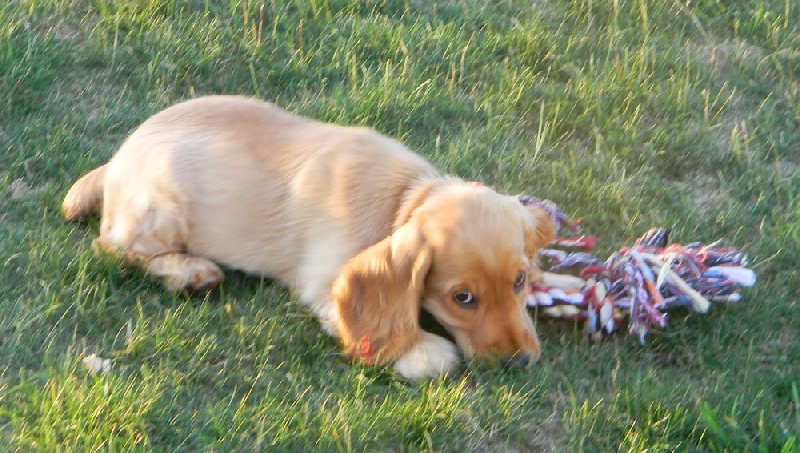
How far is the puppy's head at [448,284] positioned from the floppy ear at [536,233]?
135 mm

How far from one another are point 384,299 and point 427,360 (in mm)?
254

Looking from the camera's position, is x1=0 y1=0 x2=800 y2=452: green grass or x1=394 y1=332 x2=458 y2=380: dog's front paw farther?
x1=394 y1=332 x2=458 y2=380: dog's front paw

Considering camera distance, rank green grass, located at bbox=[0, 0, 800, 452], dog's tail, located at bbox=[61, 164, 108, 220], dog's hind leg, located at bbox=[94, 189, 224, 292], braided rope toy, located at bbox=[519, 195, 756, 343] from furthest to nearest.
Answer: dog's tail, located at bbox=[61, 164, 108, 220]
dog's hind leg, located at bbox=[94, 189, 224, 292]
braided rope toy, located at bbox=[519, 195, 756, 343]
green grass, located at bbox=[0, 0, 800, 452]

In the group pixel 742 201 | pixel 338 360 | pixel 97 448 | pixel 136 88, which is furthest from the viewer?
pixel 136 88

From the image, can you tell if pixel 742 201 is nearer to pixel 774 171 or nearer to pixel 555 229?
pixel 774 171

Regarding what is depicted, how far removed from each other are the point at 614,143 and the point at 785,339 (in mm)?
1571

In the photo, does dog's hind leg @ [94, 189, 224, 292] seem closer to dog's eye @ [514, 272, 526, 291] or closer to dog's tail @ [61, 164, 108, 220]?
dog's tail @ [61, 164, 108, 220]

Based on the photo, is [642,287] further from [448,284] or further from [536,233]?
[448,284]

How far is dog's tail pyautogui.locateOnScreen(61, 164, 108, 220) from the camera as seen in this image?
171 inches

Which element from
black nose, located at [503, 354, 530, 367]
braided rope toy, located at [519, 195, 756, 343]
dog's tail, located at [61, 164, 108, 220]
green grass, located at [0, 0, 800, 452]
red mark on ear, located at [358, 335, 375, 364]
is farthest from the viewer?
dog's tail, located at [61, 164, 108, 220]

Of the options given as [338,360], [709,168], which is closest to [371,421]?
[338,360]

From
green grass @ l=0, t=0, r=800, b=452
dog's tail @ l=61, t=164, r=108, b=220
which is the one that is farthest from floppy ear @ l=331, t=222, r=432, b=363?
dog's tail @ l=61, t=164, r=108, b=220

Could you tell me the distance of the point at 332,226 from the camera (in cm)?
385

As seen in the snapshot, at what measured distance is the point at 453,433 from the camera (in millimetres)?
3102
